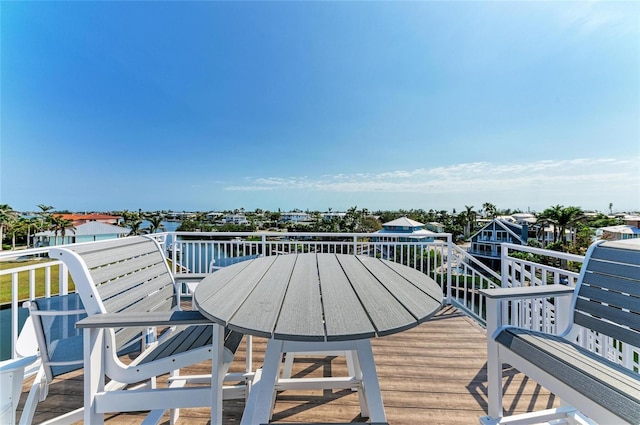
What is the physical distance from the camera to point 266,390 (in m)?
1.08

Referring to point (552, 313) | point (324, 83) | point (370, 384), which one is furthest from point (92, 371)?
point (324, 83)

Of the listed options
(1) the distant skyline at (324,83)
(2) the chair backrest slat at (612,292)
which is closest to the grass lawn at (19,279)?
(1) the distant skyline at (324,83)

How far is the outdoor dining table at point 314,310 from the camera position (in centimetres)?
86

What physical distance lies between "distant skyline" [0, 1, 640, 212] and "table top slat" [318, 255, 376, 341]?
5629mm

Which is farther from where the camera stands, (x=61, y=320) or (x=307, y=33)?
(x=307, y=33)

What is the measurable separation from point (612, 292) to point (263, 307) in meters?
1.92

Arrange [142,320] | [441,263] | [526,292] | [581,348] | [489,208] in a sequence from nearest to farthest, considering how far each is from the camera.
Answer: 1. [142,320]
2. [581,348]
3. [526,292]
4. [441,263]
5. [489,208]

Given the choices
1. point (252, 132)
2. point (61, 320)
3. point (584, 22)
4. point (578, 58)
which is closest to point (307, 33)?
point (252, 132)

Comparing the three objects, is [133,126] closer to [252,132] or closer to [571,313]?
[252,132]

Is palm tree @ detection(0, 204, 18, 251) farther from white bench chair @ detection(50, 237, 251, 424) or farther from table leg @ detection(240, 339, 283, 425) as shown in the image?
table leg @ detection(240, 339, 283, 425)

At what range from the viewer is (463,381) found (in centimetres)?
191

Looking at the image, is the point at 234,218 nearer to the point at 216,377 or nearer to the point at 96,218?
the point at 96,218

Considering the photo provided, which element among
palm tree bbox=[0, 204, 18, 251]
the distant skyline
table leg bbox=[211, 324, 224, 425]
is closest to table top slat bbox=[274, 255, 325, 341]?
table leg bbox=[211, 324, 224, 425]

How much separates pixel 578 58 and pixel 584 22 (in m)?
1.36
